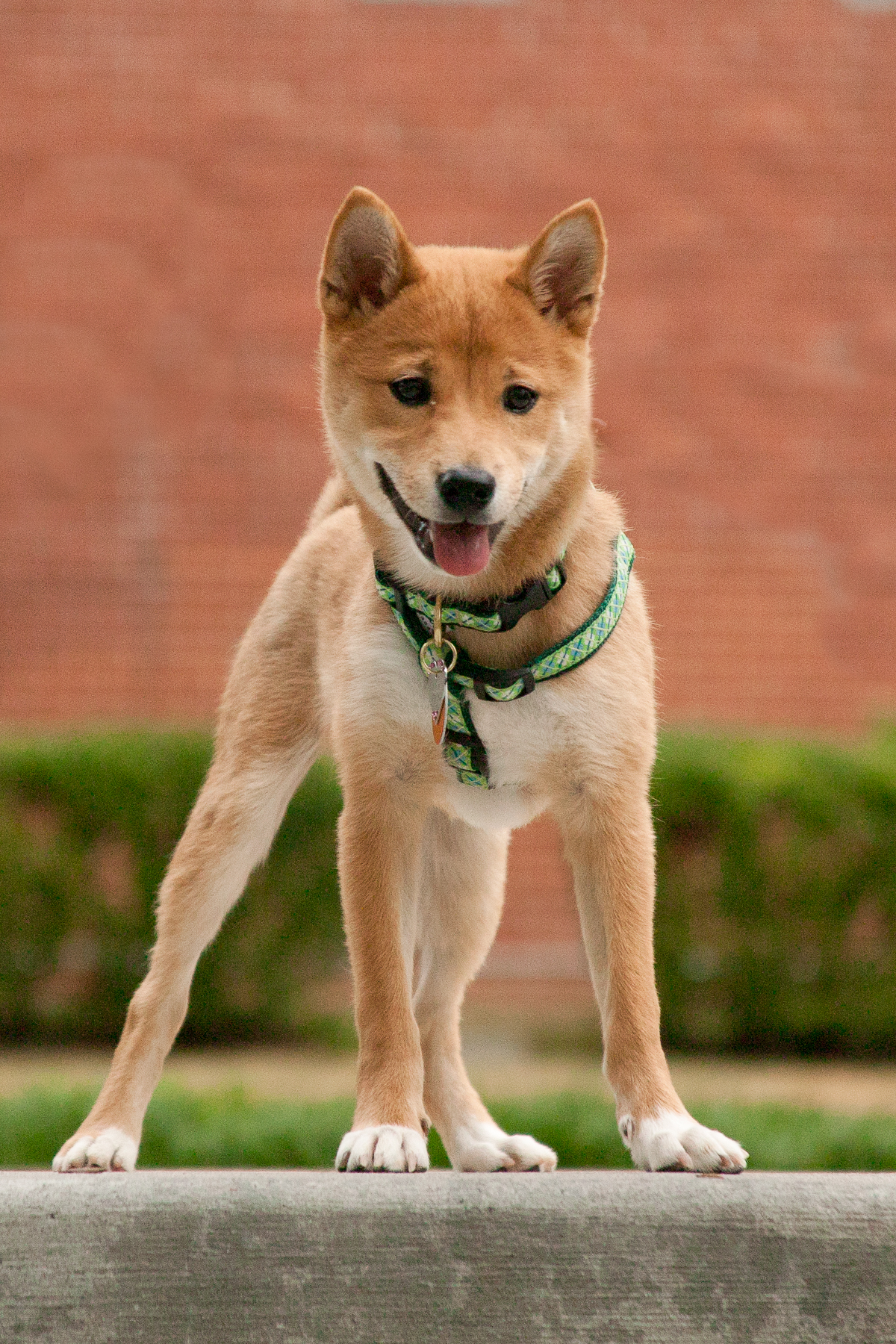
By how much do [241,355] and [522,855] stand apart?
3.65m

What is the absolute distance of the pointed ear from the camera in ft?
10.2

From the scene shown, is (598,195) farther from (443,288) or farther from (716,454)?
(443,288)

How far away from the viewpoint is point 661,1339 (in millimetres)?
2564

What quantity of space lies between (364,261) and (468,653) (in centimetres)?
80

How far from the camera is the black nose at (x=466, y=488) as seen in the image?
2.86 metres

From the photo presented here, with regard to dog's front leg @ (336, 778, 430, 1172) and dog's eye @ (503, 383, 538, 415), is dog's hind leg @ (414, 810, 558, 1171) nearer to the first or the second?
dog's front leg @ (336, 778, 430, 1172)

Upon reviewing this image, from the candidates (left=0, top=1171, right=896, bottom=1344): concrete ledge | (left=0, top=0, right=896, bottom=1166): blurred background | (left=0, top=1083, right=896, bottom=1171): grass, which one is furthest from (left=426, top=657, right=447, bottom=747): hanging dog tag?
(left=0, top=0, right=896, bottom=1166): blurred background

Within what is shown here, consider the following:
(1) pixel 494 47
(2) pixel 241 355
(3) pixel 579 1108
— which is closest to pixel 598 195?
(1) pixel 494 47

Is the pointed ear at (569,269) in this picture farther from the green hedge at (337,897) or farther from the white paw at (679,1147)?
the green hedge at (337,897)

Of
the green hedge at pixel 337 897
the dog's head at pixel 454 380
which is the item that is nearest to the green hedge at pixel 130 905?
the green hedge at pixel 337 897

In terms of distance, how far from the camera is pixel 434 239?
10.1 metres

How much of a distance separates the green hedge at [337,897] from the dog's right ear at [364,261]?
192 inches

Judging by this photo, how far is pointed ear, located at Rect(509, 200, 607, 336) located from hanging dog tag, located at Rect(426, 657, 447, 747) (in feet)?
2.44

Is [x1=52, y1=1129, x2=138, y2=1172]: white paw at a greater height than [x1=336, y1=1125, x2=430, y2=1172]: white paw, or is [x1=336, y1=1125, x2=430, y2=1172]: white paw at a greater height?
[x1=336, y1=1125, x2=430, y2=1172]: white paw
